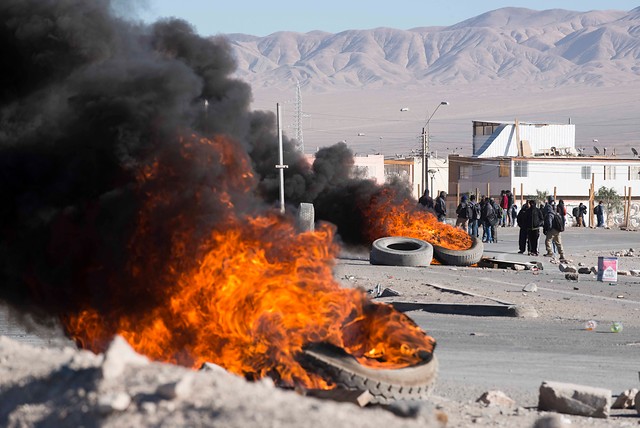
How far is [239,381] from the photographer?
621 centimetres

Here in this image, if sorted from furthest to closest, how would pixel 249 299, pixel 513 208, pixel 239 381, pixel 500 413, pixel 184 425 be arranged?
pixel 513 208 → pixel 249 299 → pixel 500 413 → pixel 239 381 → pixel 184 425

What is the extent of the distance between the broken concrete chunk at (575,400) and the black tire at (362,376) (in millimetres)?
1036

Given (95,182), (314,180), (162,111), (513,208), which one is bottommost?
(513,208)

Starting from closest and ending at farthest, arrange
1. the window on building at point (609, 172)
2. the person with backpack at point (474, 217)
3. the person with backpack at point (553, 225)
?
1. the person with backpack at point (553, 225)
2. the person with backpack at point (474, 217)
3. the window on building at point (609, 172)

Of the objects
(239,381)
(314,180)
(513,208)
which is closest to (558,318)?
(239,381)

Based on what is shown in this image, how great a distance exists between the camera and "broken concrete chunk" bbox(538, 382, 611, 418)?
847cm

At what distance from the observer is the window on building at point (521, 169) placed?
7338 cm

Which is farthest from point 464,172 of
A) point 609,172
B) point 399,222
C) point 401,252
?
point 401,252

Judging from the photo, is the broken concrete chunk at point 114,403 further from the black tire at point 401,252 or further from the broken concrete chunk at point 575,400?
the black tire at point 401,252

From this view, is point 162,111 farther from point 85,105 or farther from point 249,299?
point 249,299

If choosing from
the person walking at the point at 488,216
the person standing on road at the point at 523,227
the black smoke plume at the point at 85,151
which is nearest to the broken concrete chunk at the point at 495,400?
the black smoke plume at the point at 85,151

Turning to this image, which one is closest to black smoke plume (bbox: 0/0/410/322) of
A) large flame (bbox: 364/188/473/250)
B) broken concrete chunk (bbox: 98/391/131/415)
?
broken concrete chunk (bbox: 98/391/131/415)

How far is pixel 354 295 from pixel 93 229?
2.67 metres

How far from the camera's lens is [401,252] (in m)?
24.9
